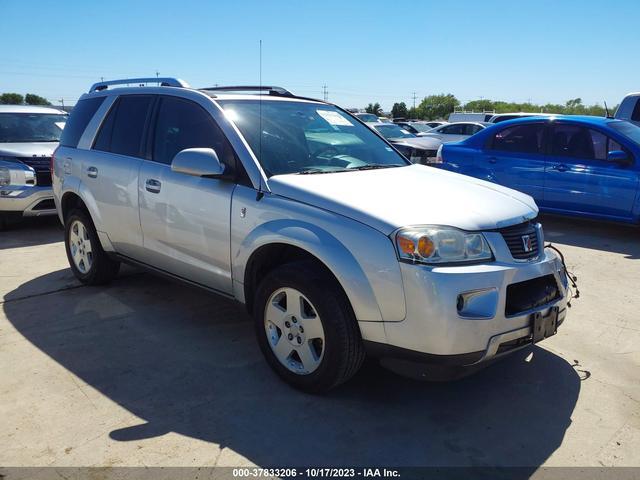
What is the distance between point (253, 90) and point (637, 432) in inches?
142

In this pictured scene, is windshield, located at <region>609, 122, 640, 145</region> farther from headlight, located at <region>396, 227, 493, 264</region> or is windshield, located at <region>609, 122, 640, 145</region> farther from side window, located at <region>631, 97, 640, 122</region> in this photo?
headlight, located at <region>396, 227, 493, 264</region>

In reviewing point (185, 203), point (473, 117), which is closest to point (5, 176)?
point (185, 203)

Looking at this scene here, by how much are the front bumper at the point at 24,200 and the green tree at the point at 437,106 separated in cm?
7643

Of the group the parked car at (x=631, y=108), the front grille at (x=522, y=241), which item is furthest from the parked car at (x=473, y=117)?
the front grille at (x=522, y=241)

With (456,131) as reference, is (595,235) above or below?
below

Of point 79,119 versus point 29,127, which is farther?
point 29,127

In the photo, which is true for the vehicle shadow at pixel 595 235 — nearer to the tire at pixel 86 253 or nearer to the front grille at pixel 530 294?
the front grille at pixel 530 294

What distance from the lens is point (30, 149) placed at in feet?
25.4

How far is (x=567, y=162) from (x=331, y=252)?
582 centimetres

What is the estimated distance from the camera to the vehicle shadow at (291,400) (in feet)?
8.98

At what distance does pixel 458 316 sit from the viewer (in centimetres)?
269

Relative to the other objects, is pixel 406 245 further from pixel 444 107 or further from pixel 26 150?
pixel 444 107

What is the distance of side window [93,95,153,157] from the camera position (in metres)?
4.43

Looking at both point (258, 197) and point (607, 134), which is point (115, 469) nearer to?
point (258, 197)
